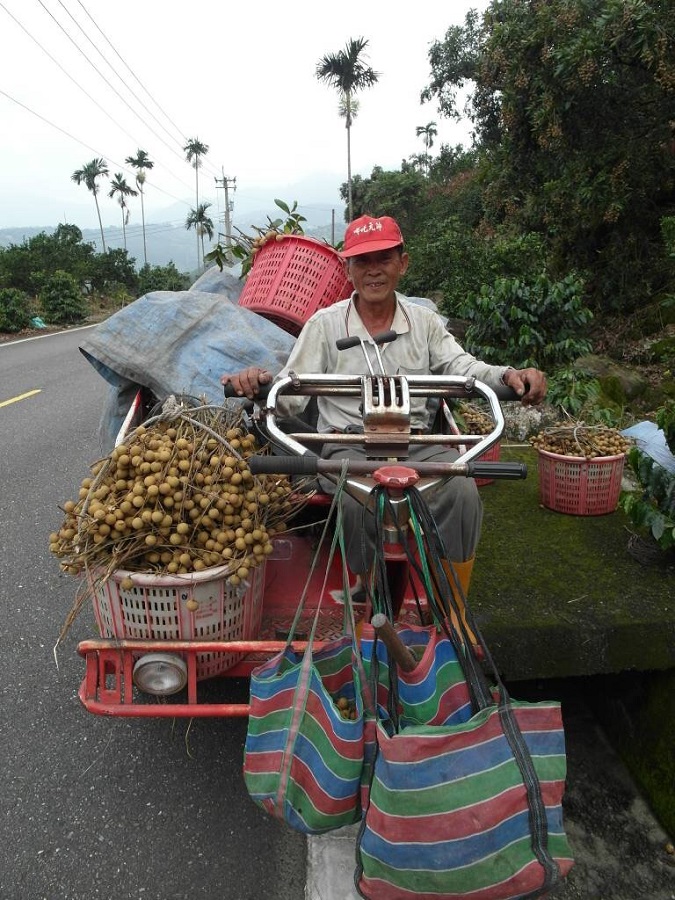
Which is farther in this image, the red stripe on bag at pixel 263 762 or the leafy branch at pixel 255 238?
the leafy branch at pixel 255 238

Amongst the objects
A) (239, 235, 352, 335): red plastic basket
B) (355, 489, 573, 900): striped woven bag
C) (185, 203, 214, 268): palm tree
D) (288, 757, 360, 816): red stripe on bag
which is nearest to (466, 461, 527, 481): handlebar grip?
(355, 489, 573, 900): striped woven bag

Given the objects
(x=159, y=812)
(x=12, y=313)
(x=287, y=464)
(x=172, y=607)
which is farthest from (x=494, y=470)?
(x=12, y=313)

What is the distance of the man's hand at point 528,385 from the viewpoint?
2432mm

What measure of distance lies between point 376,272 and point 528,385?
2.81ft

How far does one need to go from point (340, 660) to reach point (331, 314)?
171 centimetres

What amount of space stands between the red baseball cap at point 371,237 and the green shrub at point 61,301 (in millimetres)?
18771

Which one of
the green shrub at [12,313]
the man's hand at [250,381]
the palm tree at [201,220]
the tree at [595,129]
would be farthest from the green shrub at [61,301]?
the palm tree at [201,220]

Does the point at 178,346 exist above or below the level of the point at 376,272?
below

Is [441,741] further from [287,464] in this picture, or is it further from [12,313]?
[12,313]

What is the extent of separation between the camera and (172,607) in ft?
6.51

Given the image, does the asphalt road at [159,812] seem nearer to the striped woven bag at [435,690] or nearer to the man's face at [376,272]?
the striped woven bag at [435,690]

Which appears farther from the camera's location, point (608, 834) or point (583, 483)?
point (583, 483)

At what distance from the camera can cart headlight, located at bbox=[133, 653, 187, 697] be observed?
1997 millimetres

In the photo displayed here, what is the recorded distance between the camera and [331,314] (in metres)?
2.98
